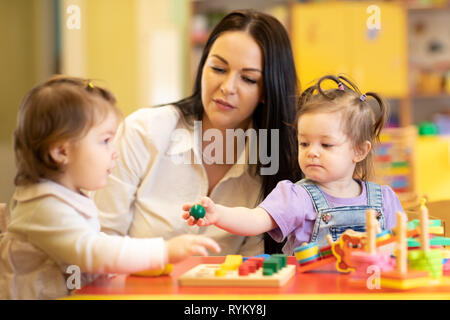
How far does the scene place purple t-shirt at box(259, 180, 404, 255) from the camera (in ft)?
3.24

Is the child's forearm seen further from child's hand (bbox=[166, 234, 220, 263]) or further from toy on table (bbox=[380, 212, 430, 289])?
toy on table (bbox=[380, 212, 430, 289])

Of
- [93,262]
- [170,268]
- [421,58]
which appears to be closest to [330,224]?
[170,268]

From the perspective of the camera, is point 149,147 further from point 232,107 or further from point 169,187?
point 232,107

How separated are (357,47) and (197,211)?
3.51 metres

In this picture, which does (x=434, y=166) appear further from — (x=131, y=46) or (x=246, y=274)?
(x=246, y=274)

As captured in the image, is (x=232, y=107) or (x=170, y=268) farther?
(x=232, y=107)

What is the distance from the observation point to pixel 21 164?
0.80m

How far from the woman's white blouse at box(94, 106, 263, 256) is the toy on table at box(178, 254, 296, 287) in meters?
0.39

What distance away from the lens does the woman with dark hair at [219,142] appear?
123cm

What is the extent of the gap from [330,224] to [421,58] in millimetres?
3755

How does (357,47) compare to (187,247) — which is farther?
(357,47)

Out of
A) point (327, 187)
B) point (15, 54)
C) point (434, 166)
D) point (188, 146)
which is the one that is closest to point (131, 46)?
point (15, 54)

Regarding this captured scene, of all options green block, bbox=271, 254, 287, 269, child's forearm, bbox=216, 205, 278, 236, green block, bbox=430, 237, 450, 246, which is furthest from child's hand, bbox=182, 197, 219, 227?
green block, bbox=430, 237, 450, 246

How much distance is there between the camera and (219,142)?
1.33 meters
